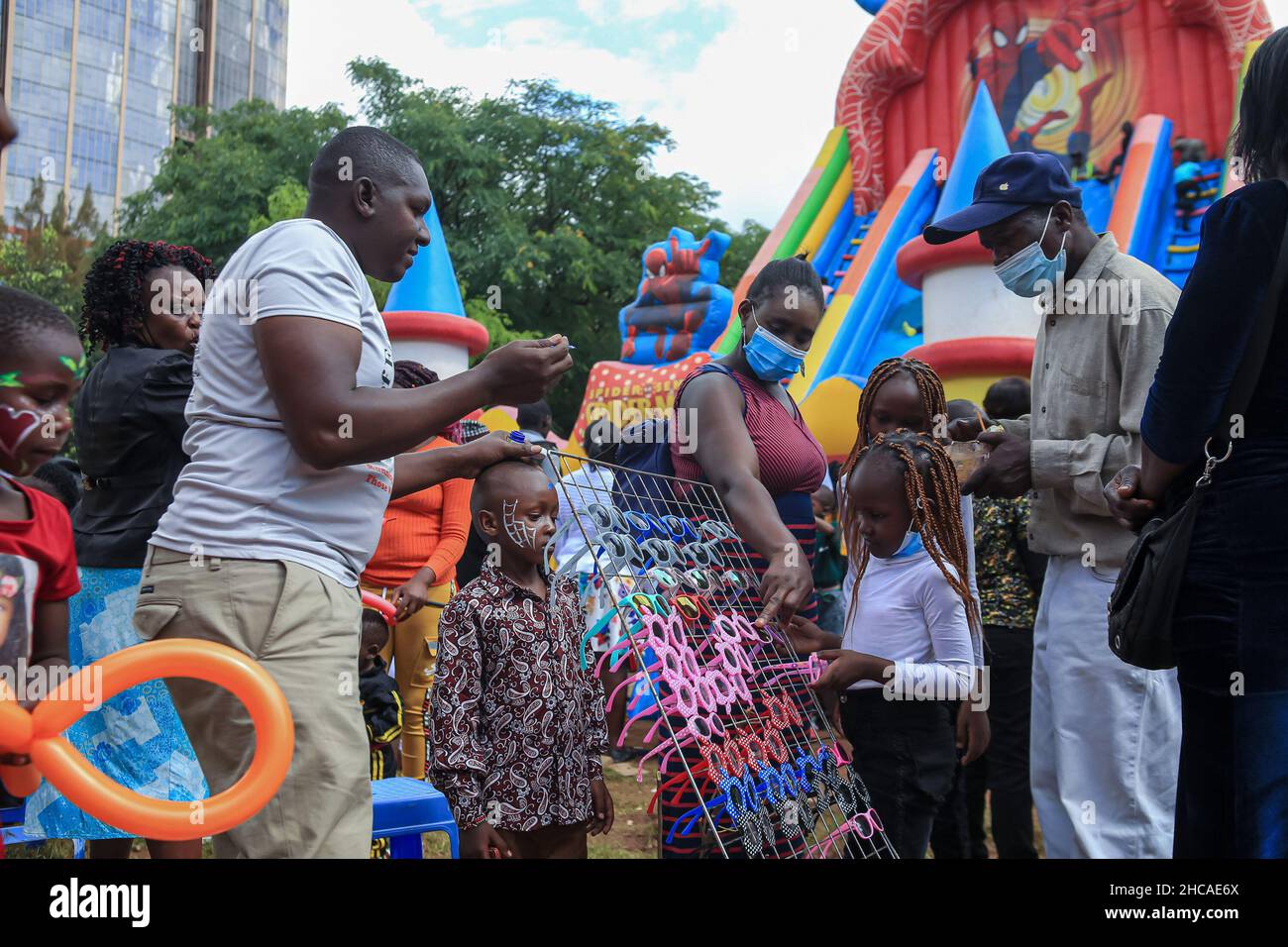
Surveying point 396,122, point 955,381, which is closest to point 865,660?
point 955,381

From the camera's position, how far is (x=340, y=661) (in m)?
1.85

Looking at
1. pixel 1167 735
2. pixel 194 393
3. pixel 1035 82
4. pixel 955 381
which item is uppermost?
pixel 1035 82

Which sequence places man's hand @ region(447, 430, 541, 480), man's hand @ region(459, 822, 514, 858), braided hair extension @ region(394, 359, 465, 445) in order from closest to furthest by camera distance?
man's hand @ region(447, 430, 541, 480)
man's hand @ region(459, 822, 514, 858)
braided hair extension @ region(394, 359, 465, 445)

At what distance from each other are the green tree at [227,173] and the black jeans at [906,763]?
18.5 meters

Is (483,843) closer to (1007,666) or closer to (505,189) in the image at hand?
(1007,666)

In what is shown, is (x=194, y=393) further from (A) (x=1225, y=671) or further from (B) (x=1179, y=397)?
(A) (x=1225, y=671)

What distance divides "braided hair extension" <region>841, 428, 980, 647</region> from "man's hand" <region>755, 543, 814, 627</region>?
43 centimetres

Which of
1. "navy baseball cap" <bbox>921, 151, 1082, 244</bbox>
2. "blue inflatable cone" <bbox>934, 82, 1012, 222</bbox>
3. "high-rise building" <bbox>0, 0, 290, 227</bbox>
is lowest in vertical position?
"navy baseball cap" <bbox>921, 151, 1082, 244</bbox>

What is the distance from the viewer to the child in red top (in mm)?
1722

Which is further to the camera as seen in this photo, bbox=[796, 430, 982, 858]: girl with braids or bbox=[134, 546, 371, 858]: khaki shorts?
bbox=[796, 430, 982, 858]: girl with braids

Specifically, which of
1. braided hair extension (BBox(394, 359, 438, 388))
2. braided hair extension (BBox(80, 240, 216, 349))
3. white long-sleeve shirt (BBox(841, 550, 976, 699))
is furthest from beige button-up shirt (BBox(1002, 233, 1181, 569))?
braided hair extension (BBox(80, 240, 216, 349))

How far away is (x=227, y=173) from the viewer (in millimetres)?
21016

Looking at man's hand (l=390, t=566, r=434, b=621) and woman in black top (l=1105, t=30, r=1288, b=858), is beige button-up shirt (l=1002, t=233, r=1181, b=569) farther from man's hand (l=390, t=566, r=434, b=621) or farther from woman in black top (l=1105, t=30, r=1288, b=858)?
man's hand (l=390, t=566, r=434, b=621)

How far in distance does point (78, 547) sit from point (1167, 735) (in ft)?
9.53
